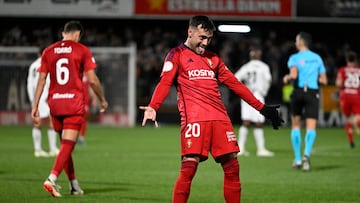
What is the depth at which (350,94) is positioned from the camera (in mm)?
22297

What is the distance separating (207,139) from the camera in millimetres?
9125

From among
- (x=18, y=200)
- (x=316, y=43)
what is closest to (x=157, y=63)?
(x=316, y=43)

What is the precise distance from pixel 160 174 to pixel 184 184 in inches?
244

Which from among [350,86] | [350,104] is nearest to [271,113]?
[350,86]

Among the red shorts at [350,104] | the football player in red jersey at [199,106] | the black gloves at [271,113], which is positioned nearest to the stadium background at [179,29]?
the red shorts at [350,104]

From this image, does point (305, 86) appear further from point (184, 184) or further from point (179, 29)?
point (179, 29)

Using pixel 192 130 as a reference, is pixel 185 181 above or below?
below

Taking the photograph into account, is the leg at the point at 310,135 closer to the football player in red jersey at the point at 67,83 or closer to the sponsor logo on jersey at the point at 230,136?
the football player in red jersey at the point at 67,83

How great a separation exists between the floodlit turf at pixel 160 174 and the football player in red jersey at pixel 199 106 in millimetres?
2382

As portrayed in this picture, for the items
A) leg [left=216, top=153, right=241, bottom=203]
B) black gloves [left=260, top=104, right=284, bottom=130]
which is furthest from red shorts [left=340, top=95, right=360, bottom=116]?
leg [left=216, top=153, right=241, bottom=203]

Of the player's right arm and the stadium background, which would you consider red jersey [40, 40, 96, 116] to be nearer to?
the player's right arm

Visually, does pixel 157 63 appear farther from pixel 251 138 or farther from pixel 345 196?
pixel 345 196

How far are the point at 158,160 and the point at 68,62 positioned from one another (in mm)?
6439

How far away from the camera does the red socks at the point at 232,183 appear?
30.1ft
